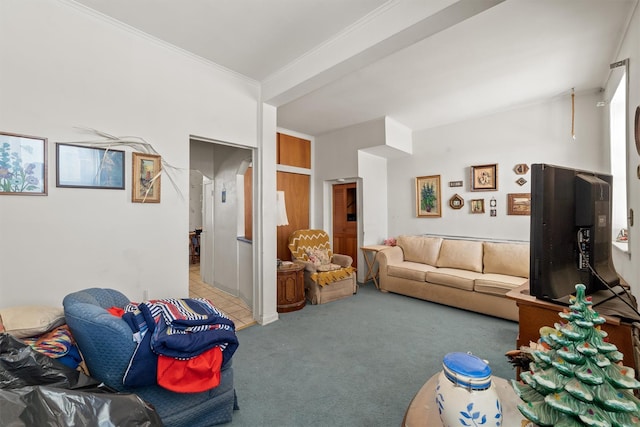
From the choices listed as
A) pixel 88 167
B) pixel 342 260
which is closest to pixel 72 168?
pixel 88 167

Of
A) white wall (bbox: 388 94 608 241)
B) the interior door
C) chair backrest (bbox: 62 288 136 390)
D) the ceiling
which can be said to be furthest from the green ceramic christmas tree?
the interior door

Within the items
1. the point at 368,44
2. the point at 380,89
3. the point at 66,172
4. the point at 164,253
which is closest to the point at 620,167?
the point at 380,89

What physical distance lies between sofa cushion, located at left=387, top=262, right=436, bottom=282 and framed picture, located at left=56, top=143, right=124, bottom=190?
365 cm

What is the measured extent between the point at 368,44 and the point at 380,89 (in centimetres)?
130

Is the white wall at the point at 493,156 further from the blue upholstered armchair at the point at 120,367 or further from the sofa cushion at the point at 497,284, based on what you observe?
the blue upholstered armchair at the point at 120,367

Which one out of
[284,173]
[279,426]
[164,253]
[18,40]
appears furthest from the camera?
[284,173]

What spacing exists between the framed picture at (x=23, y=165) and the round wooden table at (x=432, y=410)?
264 centimetres

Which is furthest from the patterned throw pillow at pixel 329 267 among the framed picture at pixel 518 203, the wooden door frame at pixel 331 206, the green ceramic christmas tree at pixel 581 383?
the green ceramic christmas tree at pixel 581 383

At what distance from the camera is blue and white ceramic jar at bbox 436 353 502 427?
72 centimetres

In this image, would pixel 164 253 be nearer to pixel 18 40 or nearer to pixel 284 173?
pixel 18 40

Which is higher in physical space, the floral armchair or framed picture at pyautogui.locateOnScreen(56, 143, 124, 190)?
framed picture at pyautogui.locateOnScreen(56, 143, 124, 190)

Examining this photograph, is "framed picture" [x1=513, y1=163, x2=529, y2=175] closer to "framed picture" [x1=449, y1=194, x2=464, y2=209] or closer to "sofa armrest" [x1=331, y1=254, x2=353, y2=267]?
"framed picture" [x1=449, y1=194, x2=464, y2=209]

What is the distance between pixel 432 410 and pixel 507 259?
137 inches

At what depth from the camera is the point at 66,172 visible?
2031 millimetres
